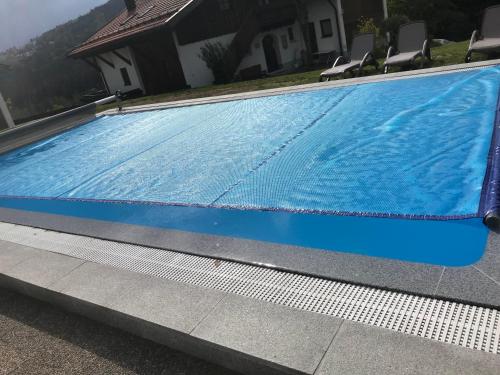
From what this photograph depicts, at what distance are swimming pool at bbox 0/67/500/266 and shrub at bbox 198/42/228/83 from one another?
13.1 m

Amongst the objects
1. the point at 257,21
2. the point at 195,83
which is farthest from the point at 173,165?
the point at 257,21

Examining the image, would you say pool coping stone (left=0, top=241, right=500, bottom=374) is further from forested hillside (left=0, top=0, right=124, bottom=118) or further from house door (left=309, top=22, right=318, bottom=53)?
forested hillside (left=0, top=0, right=124, bottom=118)

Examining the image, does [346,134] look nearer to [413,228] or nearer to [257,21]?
[413,228]

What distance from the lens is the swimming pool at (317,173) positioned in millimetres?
3494

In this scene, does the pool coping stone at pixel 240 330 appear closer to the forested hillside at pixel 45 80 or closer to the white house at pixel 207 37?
the white house at pixel 207 37

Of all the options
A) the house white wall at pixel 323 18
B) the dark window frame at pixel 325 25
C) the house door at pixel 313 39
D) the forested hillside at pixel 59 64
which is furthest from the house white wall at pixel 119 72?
the dark window frame at pixel 325 25

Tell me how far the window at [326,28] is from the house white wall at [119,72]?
1115cm

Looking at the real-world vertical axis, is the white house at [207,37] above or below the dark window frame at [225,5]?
below

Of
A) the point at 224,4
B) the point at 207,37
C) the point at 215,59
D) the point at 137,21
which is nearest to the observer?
the point at 215,59

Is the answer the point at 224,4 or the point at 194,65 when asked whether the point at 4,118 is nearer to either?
the point at 194,65

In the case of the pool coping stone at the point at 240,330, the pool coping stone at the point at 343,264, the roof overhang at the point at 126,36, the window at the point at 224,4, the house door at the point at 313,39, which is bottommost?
the pool coping stone at the point at 343,264

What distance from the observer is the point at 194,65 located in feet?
71.4

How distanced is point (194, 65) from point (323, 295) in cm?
2073

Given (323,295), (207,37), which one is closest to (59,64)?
(207,37)
